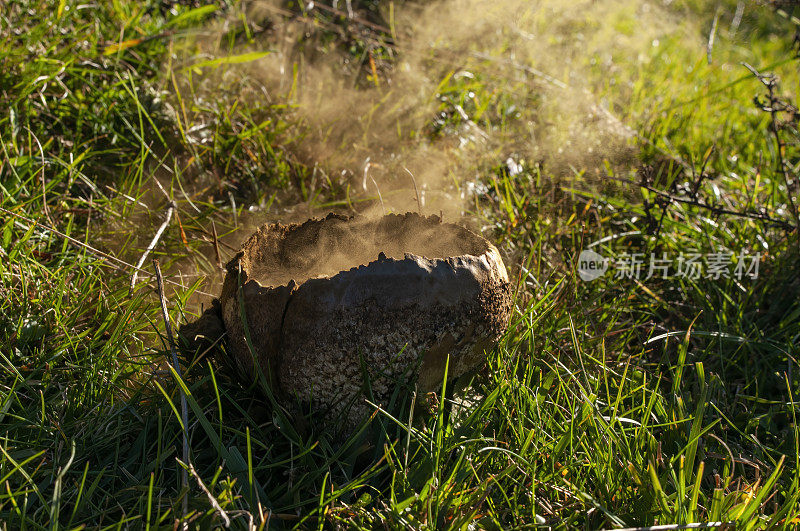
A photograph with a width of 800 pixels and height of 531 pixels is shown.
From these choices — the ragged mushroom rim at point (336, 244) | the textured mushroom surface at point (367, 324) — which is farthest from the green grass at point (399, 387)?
the ragged mushroom rim at point (336, 244)

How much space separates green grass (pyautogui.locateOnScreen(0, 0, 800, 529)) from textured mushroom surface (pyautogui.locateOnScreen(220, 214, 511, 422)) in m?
0.10

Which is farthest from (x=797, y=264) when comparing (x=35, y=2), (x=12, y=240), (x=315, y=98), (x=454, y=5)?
(x=35, y=2)

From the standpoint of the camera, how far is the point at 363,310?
1.48m

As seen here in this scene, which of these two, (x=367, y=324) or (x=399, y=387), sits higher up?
(x=367, y=324)

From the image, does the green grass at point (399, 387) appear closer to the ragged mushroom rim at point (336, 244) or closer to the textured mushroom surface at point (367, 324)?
the textured mushroom surface at point (367, 324)

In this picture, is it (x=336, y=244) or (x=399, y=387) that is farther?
(x=336, y=244)

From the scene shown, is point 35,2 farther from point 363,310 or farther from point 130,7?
point 363,310

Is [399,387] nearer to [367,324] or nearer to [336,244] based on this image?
[367,324]

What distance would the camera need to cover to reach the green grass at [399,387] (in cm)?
149

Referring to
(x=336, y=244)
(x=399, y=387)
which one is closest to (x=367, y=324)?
(x=399, y=387)

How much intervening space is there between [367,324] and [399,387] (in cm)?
18

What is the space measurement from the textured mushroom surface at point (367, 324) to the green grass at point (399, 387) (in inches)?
4.0

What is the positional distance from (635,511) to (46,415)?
144cm

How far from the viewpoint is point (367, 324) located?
1.49 m
